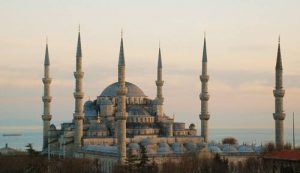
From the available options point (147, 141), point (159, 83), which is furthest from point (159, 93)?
point (147, 141)

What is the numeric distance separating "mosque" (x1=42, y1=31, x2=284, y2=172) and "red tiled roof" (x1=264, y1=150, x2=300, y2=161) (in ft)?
16.9

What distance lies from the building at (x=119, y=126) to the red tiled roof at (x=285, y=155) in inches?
232

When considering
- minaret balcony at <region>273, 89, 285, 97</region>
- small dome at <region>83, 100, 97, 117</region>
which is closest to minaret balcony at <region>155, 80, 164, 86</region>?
small dome at <region>83, 100, 97, 117</region>

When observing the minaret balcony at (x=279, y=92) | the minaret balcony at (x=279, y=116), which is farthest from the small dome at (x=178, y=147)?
the minaret balcony at (x=279, y=92)

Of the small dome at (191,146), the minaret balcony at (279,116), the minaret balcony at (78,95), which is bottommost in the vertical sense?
the small dome at (191,146)

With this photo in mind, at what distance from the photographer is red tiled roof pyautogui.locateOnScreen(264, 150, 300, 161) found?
4031 cm

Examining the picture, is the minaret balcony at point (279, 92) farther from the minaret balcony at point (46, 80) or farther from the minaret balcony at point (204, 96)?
the minaret balcony at point (46, 80)

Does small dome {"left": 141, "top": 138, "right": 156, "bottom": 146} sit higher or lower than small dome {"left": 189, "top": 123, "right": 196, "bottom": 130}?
lower

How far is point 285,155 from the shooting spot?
41.5 metres

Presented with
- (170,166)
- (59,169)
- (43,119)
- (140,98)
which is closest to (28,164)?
(59,169)

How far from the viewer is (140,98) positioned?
57.7 meters

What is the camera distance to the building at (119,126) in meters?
46.9

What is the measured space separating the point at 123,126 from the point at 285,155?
453 inches

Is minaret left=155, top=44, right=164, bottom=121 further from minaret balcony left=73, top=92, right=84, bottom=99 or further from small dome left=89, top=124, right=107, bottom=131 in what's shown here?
minaret balcony left=73, top=92, right=84, bottom=99
